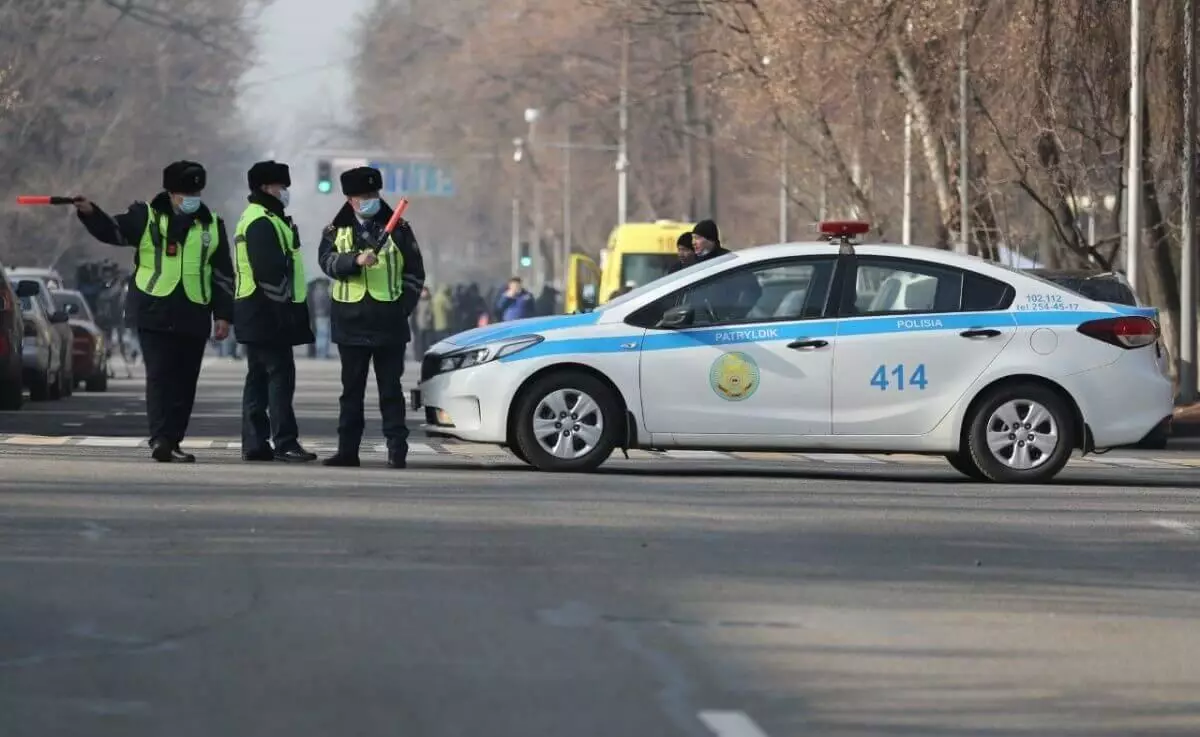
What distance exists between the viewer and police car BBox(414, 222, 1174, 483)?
1723 centimetres

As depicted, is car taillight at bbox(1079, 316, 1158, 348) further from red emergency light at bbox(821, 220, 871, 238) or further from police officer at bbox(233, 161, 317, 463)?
police officer at bbox(233, 161, 317, 463)

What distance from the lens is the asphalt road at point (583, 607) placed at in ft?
27.0

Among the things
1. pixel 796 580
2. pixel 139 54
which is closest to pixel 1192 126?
pixel 796 580

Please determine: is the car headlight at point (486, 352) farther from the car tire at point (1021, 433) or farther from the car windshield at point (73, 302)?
the car windshield at point (73, 302)

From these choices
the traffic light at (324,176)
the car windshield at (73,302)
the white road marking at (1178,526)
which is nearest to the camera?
the white road marking at (1178,526)

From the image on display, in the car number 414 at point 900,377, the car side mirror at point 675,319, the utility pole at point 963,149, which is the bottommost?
the car number 414 at point 900,377

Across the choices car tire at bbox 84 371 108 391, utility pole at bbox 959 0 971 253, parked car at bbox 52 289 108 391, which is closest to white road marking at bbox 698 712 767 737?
utility pole at bbox 959 0 971 253

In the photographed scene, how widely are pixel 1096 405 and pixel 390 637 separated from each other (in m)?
8.59

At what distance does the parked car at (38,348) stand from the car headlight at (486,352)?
12.8m

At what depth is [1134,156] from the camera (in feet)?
100.0

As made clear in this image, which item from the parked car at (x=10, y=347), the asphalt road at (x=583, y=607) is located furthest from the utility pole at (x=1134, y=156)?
the asphalt road at (x=583, y=607)

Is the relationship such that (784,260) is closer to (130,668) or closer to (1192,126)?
(130,668)

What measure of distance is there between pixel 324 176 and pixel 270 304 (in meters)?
46.5

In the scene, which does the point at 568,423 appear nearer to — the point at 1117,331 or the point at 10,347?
the point at 1117,331
